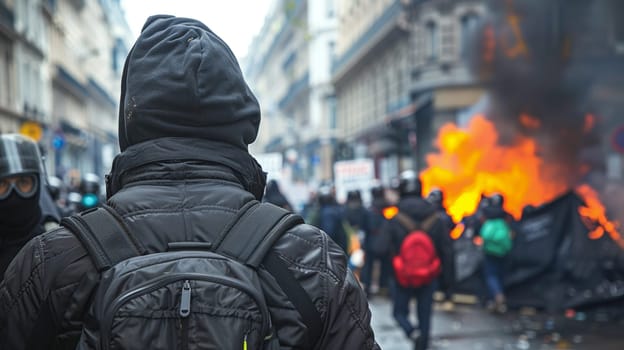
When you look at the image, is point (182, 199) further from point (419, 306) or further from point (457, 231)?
point (457, 231)

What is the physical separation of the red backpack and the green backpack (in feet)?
11.0

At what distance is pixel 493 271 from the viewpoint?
417 inches

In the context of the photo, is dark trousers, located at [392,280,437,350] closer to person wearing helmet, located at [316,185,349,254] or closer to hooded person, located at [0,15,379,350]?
person wearing helmet, located at [316,185,349,254]

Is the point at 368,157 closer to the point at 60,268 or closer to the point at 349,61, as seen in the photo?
the point at 349,61

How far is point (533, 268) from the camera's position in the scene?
10.7 metres

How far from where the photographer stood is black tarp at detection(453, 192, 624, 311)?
1009 centimetres

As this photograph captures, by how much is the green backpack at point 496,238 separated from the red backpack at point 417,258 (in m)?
3.36

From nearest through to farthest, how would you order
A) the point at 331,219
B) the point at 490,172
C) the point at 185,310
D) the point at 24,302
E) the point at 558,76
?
the point at 185,310 → the point at 24,302 → the point at 331,219 → the point at 558,76 → the point at 490,172

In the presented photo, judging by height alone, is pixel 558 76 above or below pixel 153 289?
above

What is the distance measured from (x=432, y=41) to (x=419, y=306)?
21.3 m

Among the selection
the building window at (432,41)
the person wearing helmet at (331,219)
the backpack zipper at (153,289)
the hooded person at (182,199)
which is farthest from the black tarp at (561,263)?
the building window at (432,41)

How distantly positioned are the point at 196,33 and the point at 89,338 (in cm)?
77

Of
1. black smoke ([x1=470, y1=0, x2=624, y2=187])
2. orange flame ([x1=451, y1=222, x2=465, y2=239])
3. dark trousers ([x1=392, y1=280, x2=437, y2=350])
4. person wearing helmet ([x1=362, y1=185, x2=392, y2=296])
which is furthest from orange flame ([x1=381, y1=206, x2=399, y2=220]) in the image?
black smoke ([x1=470, y1=0, x2=624, y2=187])

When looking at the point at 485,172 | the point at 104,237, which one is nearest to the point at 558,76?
the point at 485,172
